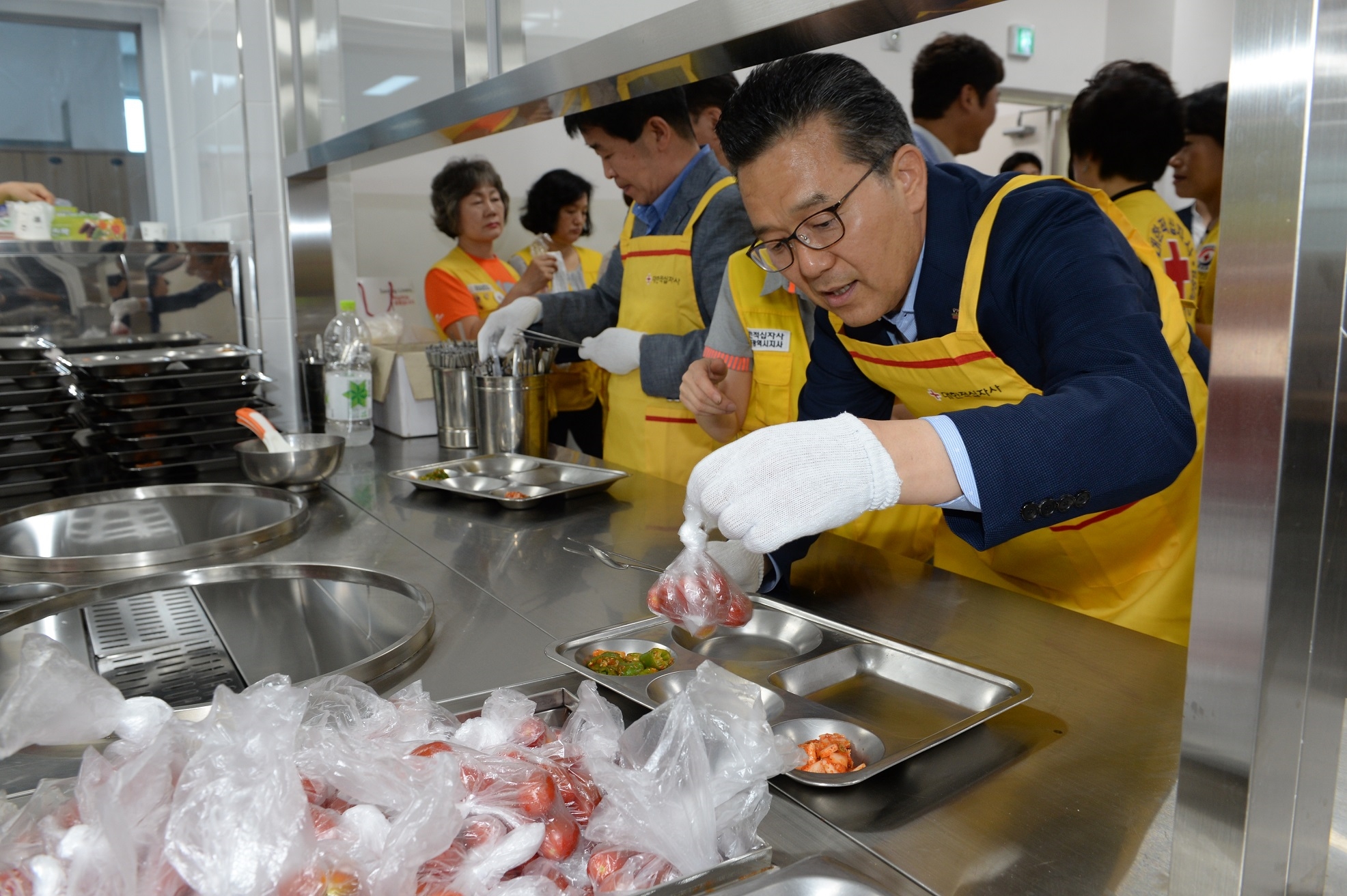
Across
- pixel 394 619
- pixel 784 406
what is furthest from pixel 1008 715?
pixel 784 406

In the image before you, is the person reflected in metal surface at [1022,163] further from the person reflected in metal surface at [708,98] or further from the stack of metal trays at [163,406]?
the stack of metal trays at [163,406]

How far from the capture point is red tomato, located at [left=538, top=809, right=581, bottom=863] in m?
0.75

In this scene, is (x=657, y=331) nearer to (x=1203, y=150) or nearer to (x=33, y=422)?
(x=33, y=422)

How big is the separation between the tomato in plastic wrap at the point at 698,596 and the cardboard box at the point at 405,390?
1.78m

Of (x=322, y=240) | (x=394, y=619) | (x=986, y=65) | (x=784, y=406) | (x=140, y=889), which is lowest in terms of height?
(x=394, y=619)

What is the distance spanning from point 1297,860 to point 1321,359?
0.35 m

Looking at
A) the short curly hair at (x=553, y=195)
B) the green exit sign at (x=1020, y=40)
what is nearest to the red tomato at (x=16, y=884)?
the short curly hair at (x=553, y=195)

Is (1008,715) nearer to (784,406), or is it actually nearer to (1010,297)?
(1010,297)

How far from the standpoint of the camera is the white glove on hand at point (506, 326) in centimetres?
271

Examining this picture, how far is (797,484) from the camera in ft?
3.08

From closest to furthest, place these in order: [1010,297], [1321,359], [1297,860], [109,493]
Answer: [1321,359]
[1297,860]
[1010,297]
[109,493]

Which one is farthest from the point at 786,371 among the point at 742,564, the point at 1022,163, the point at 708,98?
the point at 1022,163

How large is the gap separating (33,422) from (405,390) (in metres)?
0.94

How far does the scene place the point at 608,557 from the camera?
1.67 meters
